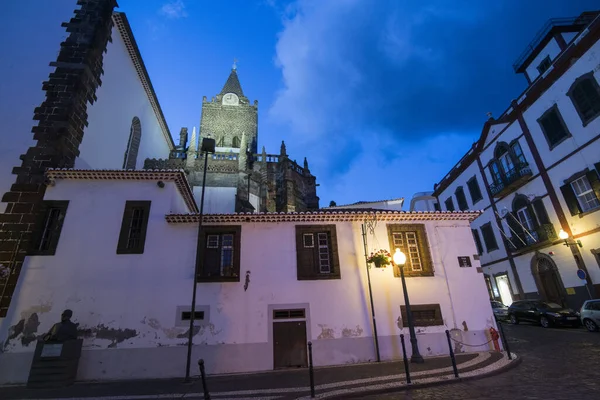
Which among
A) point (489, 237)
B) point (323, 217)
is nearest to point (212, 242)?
point (323, 217)

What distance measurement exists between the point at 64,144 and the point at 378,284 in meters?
14.8

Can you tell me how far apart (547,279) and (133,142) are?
3050 cm

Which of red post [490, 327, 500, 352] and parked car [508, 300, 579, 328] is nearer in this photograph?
red post [490, 327, 500, 352]

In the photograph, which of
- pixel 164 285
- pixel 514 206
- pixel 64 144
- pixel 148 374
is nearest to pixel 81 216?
pixel 64 144

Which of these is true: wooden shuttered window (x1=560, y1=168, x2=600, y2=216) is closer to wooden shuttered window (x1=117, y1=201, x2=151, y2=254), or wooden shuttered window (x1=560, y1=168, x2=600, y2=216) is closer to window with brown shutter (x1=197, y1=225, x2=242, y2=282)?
window with brown shutter (x1=197, y1=225, x2=242, y2=282)

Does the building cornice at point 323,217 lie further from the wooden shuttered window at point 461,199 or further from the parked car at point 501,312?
the wooden shuttered window at point 461,199

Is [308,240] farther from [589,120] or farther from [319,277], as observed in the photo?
[589,120]

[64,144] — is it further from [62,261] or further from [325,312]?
[325,312]

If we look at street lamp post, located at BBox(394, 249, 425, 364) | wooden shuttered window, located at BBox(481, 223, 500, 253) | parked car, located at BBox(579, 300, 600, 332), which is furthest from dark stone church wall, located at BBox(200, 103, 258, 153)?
parked car, located at BBox(579, 300, 600, 332)

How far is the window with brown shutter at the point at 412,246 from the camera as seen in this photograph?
42.0ft

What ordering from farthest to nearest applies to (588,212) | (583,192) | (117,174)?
(583,192)
(588,212)
(117,174)

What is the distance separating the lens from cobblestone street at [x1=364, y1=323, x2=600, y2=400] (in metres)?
6.42

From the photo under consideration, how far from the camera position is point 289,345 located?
37.4ft

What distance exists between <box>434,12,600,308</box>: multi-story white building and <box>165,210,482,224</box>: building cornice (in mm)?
9647
